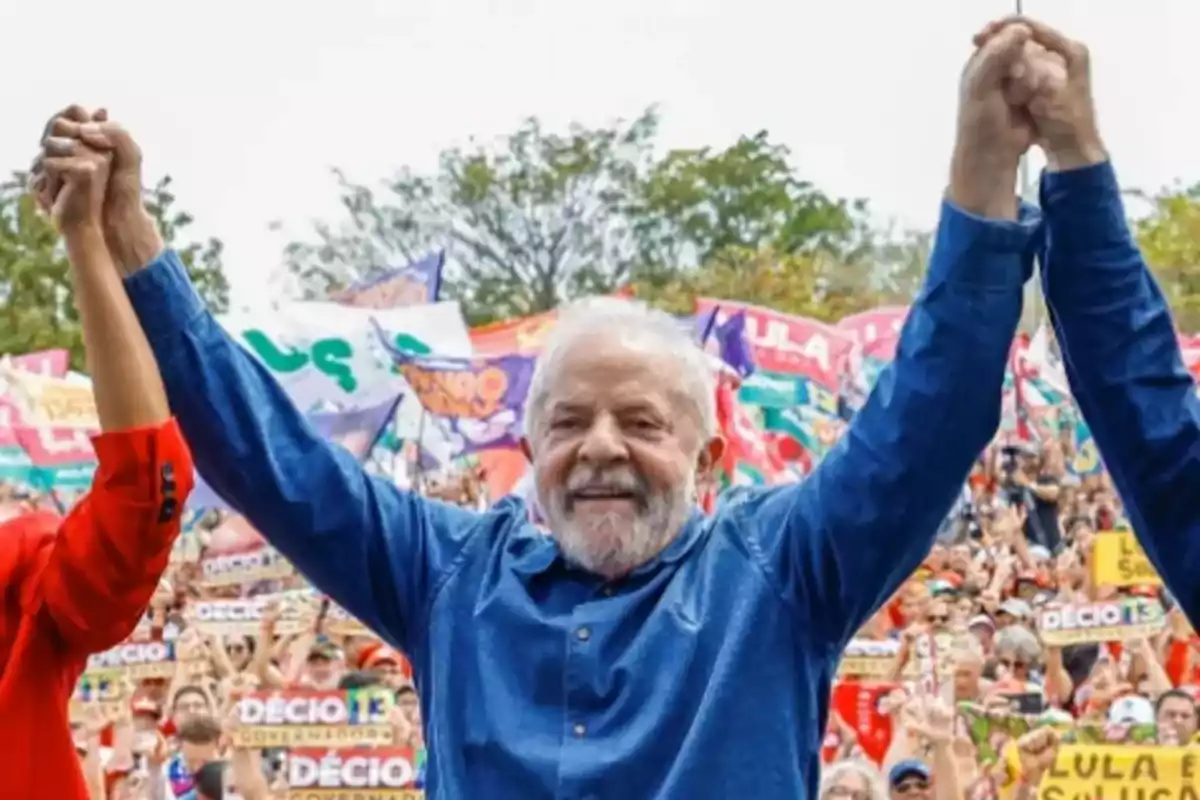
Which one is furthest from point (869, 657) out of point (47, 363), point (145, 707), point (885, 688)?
point (47, 363)

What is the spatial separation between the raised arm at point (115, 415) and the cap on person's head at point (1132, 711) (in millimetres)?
5959

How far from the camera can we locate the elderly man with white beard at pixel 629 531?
292cm

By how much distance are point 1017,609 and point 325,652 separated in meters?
3.48

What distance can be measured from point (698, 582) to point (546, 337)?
1.40 ft

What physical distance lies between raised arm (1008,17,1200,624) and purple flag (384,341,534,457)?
14.3m

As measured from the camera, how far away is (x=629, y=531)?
3152mm

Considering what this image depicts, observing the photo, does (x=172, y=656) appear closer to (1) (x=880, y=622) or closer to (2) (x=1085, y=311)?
(1) (x=880, y=622)

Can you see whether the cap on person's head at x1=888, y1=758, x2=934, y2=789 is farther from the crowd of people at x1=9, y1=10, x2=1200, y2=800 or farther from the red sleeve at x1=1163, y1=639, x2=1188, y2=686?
the crowd of people at x1=9, y1=10, x2=1200, y2=800

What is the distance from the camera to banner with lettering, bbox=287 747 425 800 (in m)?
8.42

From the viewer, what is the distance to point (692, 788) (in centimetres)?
300

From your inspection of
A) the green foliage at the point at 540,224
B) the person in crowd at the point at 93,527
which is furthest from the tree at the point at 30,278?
the person in crowd at the point at 93,527

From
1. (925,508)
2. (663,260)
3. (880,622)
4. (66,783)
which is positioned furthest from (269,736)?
(663,260)

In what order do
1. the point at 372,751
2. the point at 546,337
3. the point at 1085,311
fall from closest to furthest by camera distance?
the point at 1085,311
the point at 546,337
the point at 372,751

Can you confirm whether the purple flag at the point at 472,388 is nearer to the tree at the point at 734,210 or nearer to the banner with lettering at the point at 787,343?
the banner with lettering at the point at 787,343
